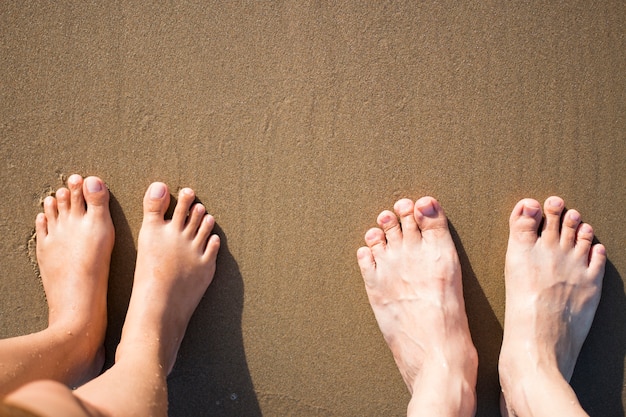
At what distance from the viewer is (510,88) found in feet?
5.98

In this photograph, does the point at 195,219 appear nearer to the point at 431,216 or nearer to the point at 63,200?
the point at 63,200

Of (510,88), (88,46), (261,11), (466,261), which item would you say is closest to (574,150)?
(510,88)

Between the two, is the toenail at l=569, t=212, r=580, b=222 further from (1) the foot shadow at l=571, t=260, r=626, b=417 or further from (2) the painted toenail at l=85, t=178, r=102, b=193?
(2) the painted toenail at l=85, t=178, r=102, b=193

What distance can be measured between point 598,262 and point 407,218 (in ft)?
2.36

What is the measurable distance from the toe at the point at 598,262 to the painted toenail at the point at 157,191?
161 centimetres

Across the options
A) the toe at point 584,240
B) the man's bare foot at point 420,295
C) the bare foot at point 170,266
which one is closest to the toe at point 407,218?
the man's bare foot at point 420,295

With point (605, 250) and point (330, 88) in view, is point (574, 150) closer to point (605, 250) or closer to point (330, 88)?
point (605, 250)

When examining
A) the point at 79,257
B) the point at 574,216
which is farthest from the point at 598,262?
the point at 79,257

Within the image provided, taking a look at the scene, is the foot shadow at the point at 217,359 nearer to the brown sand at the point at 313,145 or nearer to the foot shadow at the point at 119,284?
the brown sand at the point at 313,145

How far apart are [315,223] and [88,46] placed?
1063mm

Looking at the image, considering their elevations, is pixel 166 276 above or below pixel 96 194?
below

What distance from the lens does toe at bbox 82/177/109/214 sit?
6.18 feet

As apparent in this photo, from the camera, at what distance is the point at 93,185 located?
1879 mm

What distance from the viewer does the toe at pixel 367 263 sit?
1887mm
